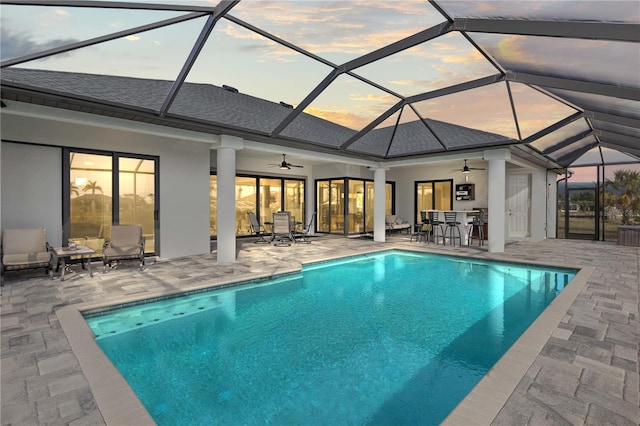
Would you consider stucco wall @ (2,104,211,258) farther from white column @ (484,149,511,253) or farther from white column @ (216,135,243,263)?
white column @ (484,149,511,253)

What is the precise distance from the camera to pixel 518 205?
45.6ft

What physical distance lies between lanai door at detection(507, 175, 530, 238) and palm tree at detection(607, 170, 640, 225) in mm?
3489

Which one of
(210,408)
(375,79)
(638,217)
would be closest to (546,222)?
(638,217)

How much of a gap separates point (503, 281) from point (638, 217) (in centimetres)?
1088

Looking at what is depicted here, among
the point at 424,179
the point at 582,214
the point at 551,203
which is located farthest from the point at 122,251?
the point at 582,214

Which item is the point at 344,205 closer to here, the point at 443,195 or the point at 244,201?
the point at 244,201

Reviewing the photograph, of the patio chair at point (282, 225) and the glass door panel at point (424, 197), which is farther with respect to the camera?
the glass door panel at point (424, 197)

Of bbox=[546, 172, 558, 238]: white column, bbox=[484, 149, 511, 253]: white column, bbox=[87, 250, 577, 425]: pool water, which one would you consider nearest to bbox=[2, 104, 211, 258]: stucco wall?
bbox=[87, 250, 577, 425]: pool water

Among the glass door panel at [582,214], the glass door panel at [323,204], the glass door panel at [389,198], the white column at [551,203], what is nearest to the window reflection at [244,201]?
the glass door panel at [323,204]

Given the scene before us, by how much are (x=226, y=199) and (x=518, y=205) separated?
1216 centimetres

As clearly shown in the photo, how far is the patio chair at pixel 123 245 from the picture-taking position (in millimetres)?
6902

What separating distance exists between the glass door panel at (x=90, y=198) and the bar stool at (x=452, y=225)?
10202mm

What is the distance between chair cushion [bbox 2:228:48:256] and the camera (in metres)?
6.18

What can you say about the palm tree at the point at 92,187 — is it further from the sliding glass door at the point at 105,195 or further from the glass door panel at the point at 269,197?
the glass door panel at the point at 269,197
